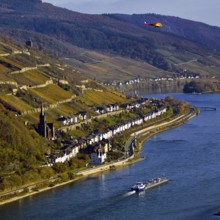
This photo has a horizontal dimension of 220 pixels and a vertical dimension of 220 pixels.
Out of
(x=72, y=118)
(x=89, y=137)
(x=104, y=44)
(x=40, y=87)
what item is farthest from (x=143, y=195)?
(x=104, y=44)

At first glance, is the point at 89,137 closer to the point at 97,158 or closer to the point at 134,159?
the point at 134,159

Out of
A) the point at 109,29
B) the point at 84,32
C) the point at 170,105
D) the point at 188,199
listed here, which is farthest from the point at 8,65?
the point at 109,29

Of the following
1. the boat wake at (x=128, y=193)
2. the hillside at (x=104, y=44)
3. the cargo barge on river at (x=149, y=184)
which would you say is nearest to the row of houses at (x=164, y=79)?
the hillside at (x=104, y=44)

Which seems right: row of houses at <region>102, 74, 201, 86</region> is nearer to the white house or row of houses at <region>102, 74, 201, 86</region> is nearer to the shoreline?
the shoreline

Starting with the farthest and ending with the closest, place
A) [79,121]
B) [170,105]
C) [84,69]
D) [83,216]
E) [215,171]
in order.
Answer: [84,69]
[170,105]
[79,121]
[215,171]
[83,216]

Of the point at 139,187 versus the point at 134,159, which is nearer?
the point at 139,187

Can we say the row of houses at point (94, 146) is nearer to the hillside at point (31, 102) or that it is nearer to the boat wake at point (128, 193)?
the hillside at point (31, 102)

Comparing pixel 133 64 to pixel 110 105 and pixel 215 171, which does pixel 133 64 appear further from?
pixel 215 171
